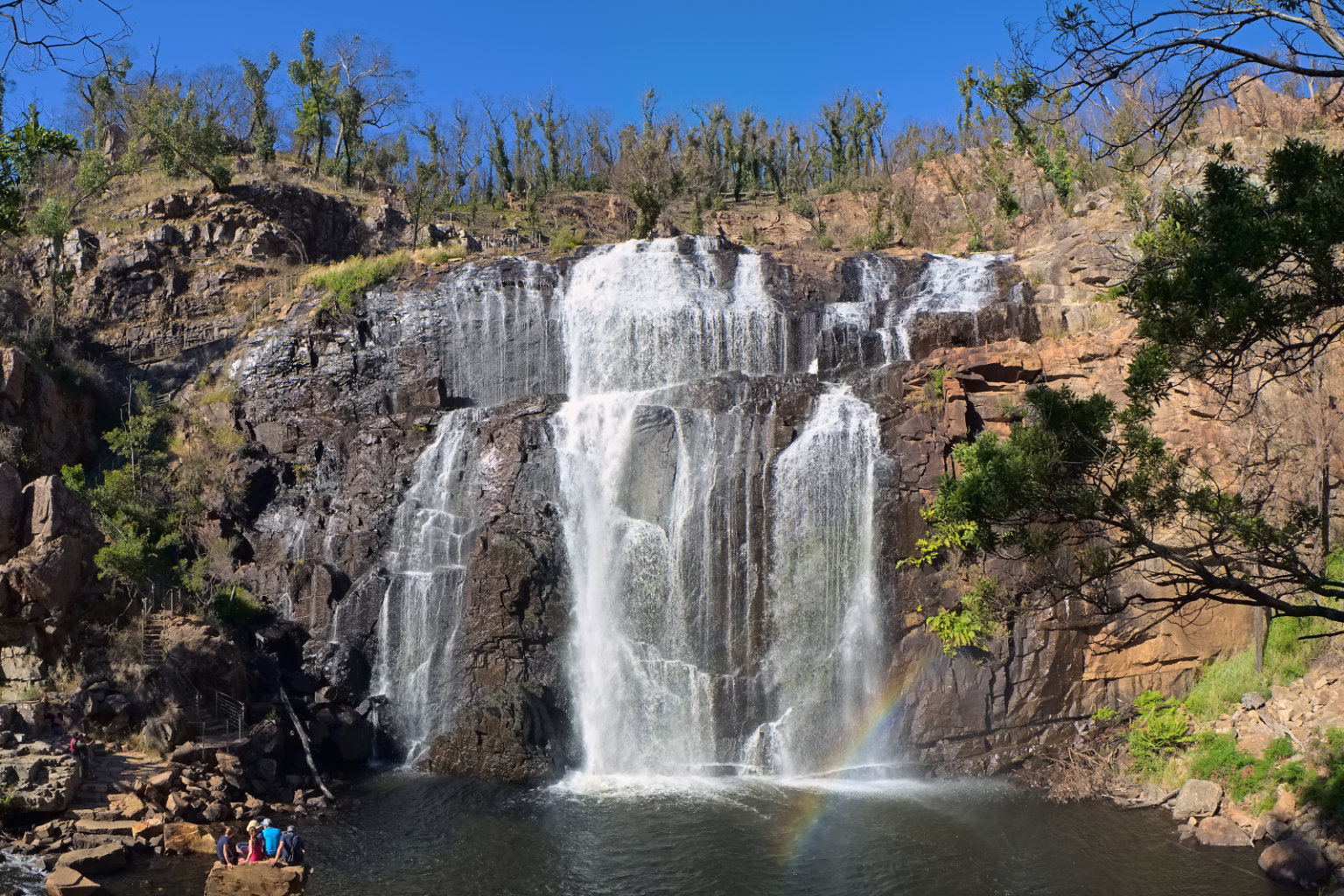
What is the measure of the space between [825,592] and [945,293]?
37.6 ft

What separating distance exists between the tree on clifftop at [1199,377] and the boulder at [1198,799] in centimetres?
992

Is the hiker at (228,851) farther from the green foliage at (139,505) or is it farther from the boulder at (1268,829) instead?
the boulder at (1268,829)

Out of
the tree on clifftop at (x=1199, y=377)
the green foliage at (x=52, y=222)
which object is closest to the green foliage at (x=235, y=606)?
the green foliage at (x=52, y=222)

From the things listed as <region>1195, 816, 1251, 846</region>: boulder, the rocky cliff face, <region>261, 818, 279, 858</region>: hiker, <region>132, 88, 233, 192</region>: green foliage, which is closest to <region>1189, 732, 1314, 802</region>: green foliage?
<region>1195, 816, 1251, 846</region>: boulder

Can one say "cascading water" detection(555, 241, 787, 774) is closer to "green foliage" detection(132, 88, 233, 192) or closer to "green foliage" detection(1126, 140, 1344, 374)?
"green foliage" detection(1126, 140, 1344, 374)

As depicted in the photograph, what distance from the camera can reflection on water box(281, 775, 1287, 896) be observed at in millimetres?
15797

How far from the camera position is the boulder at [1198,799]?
58.3ft

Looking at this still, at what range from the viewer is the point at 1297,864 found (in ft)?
49.9

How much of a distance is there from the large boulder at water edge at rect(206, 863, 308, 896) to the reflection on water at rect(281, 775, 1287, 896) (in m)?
1.01

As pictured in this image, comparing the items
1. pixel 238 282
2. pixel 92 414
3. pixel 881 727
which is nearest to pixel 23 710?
pixel 92 414

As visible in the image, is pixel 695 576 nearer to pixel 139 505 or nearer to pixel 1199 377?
pixel 1199 377

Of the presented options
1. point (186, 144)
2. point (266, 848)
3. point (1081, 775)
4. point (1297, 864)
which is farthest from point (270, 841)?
point (186, 144)

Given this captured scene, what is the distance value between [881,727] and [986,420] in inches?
301

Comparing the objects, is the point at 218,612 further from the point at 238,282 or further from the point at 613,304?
the point at 238,282
